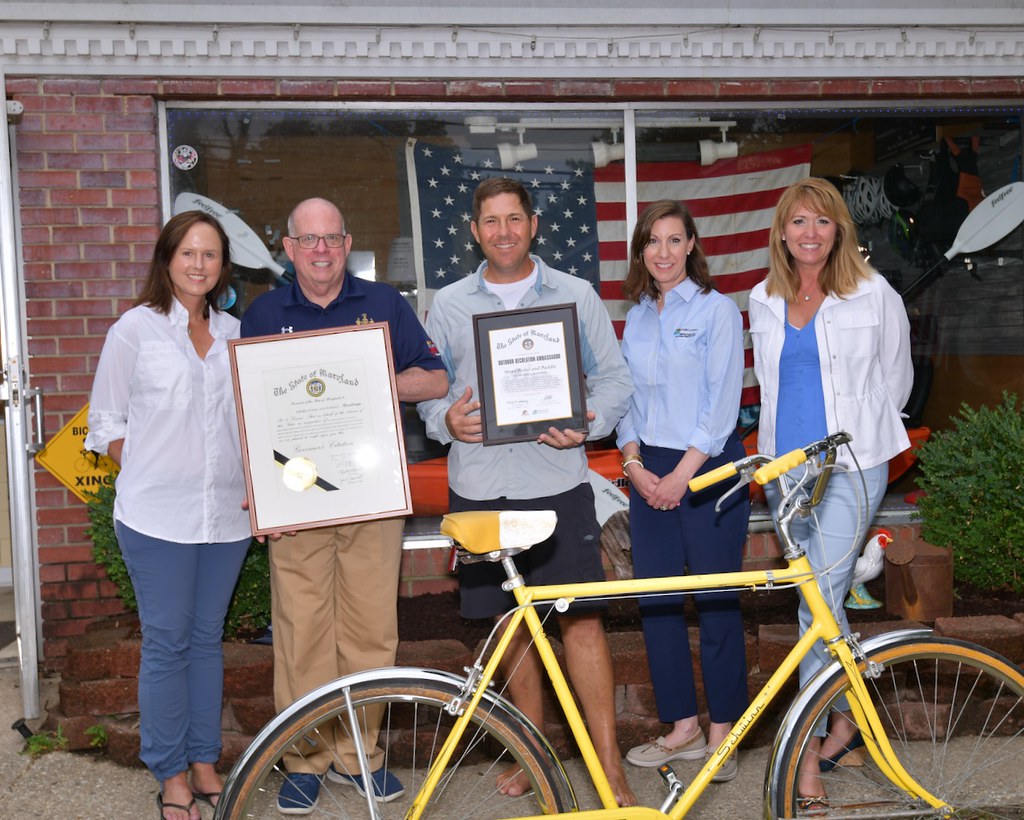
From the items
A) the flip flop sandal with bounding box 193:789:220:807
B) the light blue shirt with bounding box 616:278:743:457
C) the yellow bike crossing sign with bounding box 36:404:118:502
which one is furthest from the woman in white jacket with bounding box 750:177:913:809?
the yellow bike crossing sign with bounding box 36:404:118:502

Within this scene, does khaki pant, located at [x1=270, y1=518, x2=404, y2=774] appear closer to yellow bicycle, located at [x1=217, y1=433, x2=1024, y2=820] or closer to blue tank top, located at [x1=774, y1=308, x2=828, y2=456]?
yellow bicycle, located at [x1=217, y1=433, x2=1024, y2=820]

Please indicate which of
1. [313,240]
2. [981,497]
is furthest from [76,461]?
[981,497]

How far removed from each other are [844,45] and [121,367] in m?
4.11

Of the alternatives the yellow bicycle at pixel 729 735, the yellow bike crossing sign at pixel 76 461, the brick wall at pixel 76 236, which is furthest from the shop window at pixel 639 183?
the yellow bicycle at pixel 729 735

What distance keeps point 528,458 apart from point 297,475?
0.78m

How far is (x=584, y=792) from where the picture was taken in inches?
158

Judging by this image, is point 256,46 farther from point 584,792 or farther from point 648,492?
point 584,792

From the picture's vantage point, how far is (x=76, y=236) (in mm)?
5254

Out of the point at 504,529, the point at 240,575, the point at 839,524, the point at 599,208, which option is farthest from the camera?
the point at 599,208

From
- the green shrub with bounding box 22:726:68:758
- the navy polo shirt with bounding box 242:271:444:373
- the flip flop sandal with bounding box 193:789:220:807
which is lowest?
the flip flop sandal with bounding box 193:789:220:807

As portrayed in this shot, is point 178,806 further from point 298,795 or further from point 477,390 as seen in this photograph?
point 477,390

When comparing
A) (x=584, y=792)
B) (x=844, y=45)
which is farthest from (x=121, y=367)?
(x=844, y=45)

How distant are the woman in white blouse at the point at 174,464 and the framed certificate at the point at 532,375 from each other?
3.10 ft

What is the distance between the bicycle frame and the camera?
2793 mm
